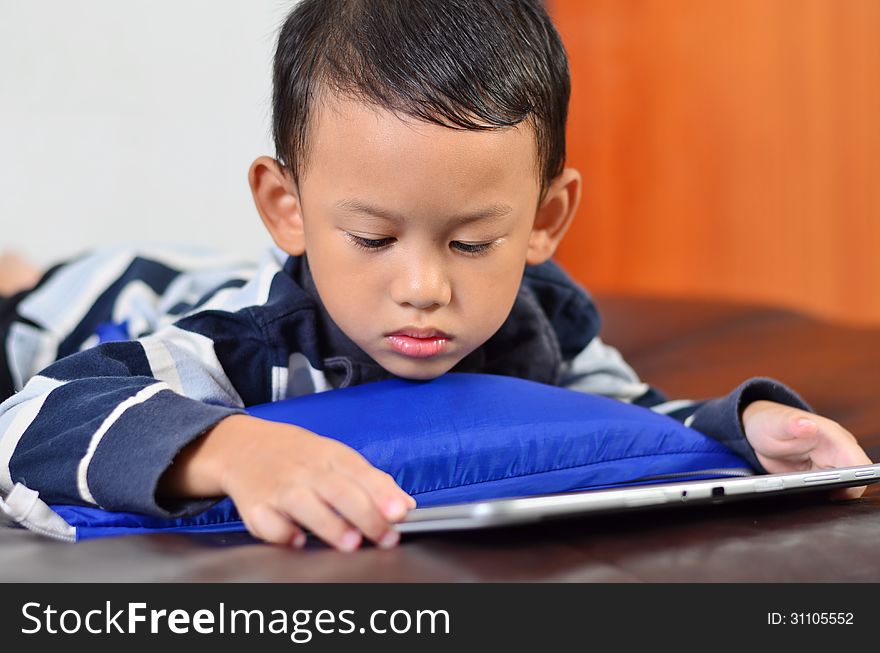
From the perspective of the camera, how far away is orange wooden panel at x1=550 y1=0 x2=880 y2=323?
2854 mm

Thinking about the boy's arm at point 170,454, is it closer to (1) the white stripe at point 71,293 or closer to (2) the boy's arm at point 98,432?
(2) the boy's arm at point 98,432

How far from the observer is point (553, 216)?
1.13 meters

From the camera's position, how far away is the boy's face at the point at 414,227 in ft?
2.87

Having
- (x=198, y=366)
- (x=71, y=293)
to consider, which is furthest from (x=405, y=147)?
(x=71, y=293)

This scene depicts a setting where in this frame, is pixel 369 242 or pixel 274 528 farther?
pixel 369 242

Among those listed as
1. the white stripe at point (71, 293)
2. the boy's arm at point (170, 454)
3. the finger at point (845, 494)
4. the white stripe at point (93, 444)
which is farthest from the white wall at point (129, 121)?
the finger at point (845, 494)

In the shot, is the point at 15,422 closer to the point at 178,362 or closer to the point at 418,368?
the point at 178,362

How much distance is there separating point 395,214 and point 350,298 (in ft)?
0.32

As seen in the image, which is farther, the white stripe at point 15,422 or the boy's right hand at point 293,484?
the white stripe at point 15,422

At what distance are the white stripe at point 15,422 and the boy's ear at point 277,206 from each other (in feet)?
0.92

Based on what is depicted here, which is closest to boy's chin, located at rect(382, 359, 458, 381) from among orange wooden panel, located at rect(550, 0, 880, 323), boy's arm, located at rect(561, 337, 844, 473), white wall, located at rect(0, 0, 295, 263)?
boy's arm, located at rect(561, 337, 844, 473)

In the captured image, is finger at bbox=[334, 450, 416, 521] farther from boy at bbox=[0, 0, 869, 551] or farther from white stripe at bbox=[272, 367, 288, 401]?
white stripe at bbox=[272, 367, 288, 401]

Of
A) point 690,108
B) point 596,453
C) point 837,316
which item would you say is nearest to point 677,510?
point 596,453
